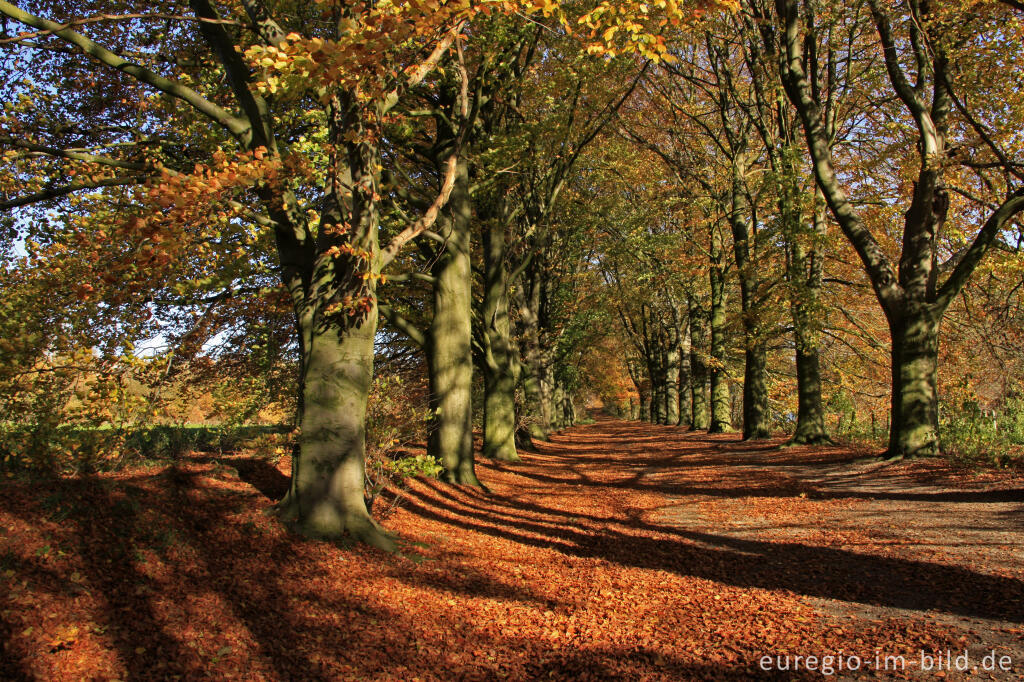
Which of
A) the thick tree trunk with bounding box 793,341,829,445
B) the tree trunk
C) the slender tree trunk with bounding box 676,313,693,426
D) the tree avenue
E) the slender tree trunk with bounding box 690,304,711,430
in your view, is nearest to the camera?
the tree avenue

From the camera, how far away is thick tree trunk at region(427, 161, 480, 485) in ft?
36.3

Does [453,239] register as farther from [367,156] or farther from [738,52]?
[738,52]

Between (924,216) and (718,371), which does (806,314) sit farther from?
(718,371)

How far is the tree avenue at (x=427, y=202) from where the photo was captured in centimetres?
590

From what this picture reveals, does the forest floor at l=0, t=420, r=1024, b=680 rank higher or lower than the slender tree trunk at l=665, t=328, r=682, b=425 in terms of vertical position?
lower

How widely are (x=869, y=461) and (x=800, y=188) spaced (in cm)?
643

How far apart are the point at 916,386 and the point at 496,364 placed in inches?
339

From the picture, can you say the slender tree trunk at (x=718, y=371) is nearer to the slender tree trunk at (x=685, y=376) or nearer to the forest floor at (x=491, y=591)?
the slender tree trunk at (x=685, y=376)

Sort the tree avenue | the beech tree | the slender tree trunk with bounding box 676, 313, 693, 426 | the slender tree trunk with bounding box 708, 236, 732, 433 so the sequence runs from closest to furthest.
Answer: the tree avenue < the beech tree < the slender tree trunk with bounding box 708, 236, 732, 433 < the slender tree trunk with bounding box 676, 313, 693, 426

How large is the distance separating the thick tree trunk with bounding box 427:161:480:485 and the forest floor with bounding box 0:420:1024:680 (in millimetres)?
2863

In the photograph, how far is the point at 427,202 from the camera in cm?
1106

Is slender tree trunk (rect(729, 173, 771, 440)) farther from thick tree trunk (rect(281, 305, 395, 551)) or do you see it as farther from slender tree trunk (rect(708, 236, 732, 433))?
thick tree trunk (rect(281, 305, 395, 551))

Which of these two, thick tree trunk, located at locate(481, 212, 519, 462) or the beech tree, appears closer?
the beech tree

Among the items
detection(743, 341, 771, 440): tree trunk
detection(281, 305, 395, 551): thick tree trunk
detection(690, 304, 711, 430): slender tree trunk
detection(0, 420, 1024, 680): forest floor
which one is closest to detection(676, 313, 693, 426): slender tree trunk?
detection(690, 304, 711, 430): slender tree trunk
